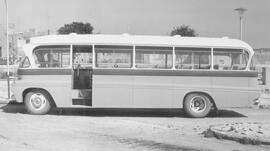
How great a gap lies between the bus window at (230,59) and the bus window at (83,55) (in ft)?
13.2

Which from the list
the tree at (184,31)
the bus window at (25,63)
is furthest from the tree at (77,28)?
the bus window at (25,63)

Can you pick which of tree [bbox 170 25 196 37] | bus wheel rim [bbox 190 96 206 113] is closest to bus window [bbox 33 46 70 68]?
bus wheel rim [bbox 190 96 206 113]

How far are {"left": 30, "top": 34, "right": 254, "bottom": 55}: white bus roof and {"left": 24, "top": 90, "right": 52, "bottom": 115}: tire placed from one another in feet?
5.44

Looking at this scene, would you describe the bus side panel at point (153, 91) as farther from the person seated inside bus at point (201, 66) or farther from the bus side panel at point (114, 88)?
the person seated inside bus at point (201, 66)

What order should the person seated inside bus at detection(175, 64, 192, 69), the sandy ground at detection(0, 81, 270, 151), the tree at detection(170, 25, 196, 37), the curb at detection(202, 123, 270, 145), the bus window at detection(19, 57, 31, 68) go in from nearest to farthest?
1. the sandy ground at detection(0, 81, 270, 151)
2. the curb at detection(202, 123, 270, 145)
3. the person seated inside bus at detection(175, 64, 192, 69)
4. the bus window at detection(19, 57, 31, 68)
5. the tree at detection(170, 25, 196, 37)

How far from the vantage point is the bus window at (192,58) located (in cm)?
1498

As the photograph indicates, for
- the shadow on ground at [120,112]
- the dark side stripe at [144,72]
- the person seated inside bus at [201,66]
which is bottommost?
the shadow on ground at [120,112]

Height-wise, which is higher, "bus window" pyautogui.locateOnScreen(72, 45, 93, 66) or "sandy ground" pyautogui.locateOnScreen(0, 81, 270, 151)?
"bus window" pyautogui.locateOnScreen(72, 45, 93, 66)

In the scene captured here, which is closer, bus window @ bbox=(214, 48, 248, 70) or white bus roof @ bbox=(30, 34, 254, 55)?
white bus roof @ bbox=(30, 34, 254, 55)

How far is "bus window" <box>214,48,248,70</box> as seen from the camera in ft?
49.5

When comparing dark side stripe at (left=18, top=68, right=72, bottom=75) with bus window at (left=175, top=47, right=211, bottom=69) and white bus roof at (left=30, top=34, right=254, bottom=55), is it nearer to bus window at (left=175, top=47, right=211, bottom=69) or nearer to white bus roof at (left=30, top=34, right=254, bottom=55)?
white bus roof at (left=30, top=34, right=254, bottom=55)

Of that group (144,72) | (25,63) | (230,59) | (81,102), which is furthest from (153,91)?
(25,63)

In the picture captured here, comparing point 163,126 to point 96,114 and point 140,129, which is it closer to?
point 140,129

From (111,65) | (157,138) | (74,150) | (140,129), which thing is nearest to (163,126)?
(140,129)
